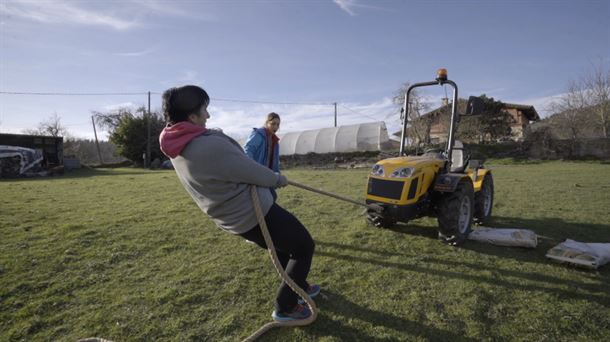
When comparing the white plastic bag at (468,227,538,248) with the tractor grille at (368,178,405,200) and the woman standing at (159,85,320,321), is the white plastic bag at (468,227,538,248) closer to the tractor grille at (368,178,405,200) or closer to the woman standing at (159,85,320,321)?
the tractor grille at (368,178,405,200)

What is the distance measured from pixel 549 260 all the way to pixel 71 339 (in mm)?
4943

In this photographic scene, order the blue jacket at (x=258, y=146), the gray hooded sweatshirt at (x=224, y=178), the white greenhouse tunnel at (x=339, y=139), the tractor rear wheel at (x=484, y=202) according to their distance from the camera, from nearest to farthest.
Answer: the gray hooded sweatshirt at (x=224, y=178), the blue jacket at (x=258, y=146), the tractor rear wheel at (x=484, y=202), the white greenhouse tunnel at (x=339, y=139)

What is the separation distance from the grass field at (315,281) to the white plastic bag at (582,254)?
0.10m

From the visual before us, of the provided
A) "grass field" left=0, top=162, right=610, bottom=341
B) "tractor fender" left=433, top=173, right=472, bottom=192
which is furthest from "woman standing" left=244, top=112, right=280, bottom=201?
"tractor fender" left=433, top=173, right=472, bottom=192

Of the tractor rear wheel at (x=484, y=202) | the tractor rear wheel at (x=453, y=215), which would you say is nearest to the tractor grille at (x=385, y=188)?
the tractor rear wheel at (x=453, y=215)

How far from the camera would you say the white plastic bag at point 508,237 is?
4255mm

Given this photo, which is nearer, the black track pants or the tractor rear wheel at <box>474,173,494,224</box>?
the black track pants

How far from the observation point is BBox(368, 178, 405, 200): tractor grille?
13.9ft

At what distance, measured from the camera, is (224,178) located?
2.08 m

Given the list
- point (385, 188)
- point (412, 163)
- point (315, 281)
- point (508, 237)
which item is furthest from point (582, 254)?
point (315, 281)

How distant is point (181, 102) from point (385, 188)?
3.06m

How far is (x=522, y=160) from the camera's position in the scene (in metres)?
21.5

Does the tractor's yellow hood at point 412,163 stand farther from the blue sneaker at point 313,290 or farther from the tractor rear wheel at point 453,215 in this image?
the blue sneaker at point 313,290

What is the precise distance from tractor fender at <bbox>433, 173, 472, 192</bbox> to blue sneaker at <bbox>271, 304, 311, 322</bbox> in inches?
103
